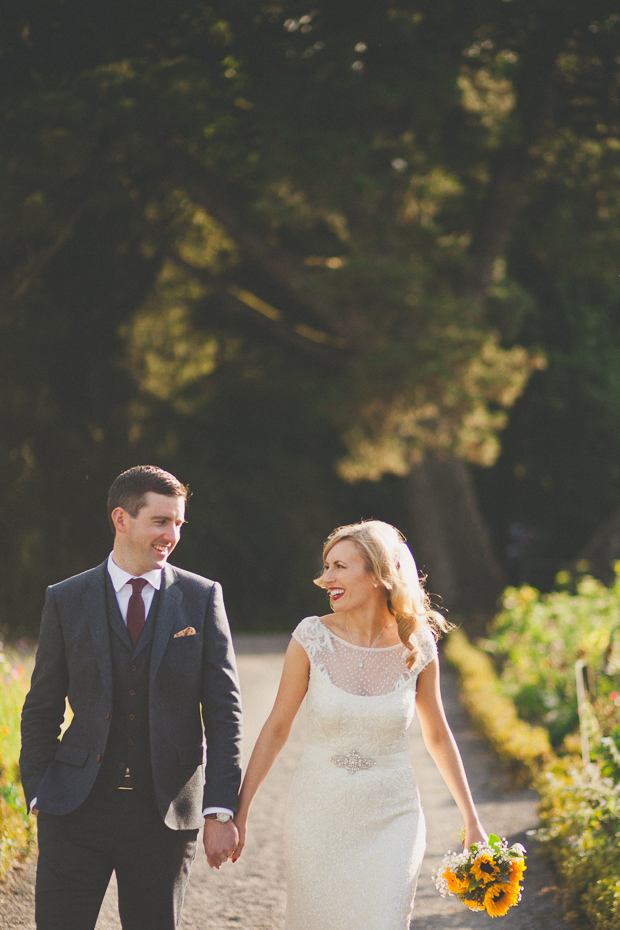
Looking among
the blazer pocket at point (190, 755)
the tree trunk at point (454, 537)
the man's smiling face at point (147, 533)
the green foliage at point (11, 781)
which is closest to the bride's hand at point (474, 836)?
the blazer pocket at point (190, 755)

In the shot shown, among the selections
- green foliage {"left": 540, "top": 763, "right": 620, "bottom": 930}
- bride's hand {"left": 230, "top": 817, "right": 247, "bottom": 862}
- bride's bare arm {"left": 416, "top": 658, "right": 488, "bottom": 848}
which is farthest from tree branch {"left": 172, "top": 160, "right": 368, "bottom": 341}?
bride's hand {"left": 230, "top": 817, "right": 247, "bottom": 862}

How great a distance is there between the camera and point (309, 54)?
36.5 feet

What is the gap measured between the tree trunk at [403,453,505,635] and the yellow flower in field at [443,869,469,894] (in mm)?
13391

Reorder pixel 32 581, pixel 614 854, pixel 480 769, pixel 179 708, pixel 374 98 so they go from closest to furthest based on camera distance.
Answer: pixel 179 708
pixel 614 854
pixel 480 769
pixel 32 581
pixel 374 98

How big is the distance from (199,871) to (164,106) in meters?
6.92

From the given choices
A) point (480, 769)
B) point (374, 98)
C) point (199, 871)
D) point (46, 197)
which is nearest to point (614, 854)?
point (199, 871)

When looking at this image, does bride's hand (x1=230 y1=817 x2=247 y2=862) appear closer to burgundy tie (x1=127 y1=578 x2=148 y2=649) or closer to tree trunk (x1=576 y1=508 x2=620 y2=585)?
burgundy tie (x1=127 y1=578 x2=148 y2=649)

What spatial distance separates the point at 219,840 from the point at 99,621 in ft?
2.58

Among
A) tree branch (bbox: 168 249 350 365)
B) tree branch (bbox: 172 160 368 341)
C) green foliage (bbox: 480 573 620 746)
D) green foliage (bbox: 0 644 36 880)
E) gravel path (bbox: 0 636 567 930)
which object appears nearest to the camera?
gravel path (bbox: 0 636 567 930)

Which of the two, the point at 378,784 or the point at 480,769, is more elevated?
the point at 378,784

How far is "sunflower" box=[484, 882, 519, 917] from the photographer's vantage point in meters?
2.90

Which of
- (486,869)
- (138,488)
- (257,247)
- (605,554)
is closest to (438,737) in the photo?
(486,869)

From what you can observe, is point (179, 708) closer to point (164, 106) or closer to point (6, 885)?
point (6, 885)

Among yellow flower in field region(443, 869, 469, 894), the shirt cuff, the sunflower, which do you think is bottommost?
the sunflower
